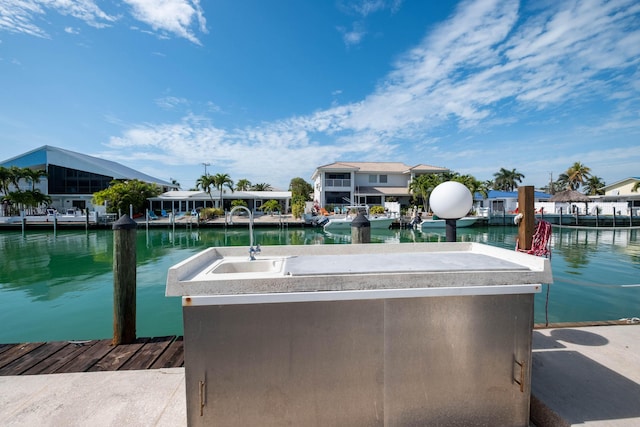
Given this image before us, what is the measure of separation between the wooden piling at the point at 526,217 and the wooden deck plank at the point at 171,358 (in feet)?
13.7

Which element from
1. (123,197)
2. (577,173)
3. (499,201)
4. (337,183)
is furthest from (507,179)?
(123,197)

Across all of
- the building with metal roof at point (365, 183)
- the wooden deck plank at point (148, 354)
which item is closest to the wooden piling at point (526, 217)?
the wooden deck plank at point (148, 354)

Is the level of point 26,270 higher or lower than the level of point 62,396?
lower

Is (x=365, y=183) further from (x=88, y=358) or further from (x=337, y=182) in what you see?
(x=88, y=358)

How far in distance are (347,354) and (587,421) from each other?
5.72ft

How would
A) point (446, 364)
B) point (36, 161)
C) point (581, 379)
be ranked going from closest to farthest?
1. point (446, 364)
2. point (581, 379)
3. point (36, 161)

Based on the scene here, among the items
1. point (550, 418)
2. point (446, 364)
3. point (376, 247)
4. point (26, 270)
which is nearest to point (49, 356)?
point (376, 247)

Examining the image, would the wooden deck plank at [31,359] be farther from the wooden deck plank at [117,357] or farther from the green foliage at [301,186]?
the green foliage at [301,186]

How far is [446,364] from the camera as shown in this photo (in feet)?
6.93

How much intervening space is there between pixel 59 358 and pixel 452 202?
16.2ft

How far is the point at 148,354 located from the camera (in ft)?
11.4

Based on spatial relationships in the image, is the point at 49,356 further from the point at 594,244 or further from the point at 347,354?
the point at 594,244

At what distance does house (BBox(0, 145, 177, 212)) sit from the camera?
3741 centimetres

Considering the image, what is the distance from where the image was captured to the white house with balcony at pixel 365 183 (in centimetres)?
3503
